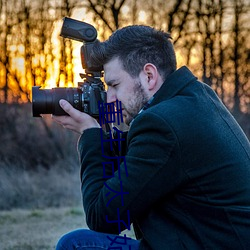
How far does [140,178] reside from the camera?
207 centimetres

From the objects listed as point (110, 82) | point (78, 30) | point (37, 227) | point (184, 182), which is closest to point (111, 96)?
point (110, 82)

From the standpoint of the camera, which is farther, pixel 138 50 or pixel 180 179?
pixel 138 50

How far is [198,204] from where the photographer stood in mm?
2078

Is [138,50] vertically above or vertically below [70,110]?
above

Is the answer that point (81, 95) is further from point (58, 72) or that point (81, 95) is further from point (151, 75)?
point (58, 72)

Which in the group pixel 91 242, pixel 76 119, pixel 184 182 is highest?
pixel 76 119

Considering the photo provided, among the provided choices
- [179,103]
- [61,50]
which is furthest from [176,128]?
[61,50]

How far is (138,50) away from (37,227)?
465 cm

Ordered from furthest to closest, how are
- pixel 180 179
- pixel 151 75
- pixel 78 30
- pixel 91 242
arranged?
pixel 78 30, pixel 91 242, pixel 151 75, pixel 180 179

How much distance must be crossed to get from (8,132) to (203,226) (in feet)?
29.4

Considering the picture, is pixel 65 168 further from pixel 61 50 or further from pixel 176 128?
pixel 176 128

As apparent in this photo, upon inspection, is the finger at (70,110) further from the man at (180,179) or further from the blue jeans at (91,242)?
the blue jeans at (91,242)

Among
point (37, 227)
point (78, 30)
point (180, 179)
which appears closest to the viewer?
point (180, 179)

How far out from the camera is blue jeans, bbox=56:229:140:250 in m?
2.44
